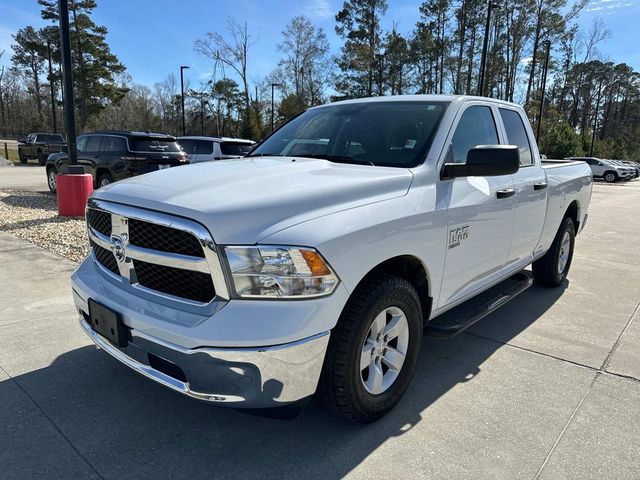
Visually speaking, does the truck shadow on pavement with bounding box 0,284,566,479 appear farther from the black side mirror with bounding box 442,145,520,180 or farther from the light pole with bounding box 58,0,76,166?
the light pole with bounding box 58,0,76,166

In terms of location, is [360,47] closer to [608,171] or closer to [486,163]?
[608,171]

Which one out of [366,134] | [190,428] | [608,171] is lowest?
[190,428]

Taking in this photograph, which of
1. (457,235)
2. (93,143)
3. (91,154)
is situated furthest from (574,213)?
(93,143)

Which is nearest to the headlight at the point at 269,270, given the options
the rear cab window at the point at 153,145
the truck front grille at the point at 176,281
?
the truck front grille at the point at 176,281

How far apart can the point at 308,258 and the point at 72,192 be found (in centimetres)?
789

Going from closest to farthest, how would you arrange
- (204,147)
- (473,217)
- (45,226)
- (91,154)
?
1. (473,217)
2. (45,226)
3. (91,154)
4. (204,147)

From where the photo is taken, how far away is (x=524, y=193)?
4012 mm

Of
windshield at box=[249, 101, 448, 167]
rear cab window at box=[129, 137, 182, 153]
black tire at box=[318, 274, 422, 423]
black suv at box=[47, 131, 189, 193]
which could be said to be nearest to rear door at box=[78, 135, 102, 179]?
black suv at box=[47, 131, 189, 193]

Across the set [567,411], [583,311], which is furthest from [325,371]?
[583,311]

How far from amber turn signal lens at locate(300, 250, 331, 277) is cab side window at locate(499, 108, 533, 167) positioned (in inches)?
108

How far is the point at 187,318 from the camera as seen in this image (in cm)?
218

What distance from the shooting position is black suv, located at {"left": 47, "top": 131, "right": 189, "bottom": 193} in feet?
36.4

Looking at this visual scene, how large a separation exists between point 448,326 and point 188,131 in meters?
71.3

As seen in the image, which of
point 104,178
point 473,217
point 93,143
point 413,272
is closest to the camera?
point 413,272
